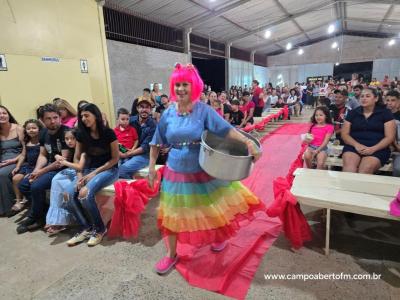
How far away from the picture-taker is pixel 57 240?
2600mm

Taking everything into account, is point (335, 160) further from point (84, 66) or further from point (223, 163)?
point (84, 66)

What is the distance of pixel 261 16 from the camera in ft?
35.5

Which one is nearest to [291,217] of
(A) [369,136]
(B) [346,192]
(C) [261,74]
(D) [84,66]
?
(B) [346,192]

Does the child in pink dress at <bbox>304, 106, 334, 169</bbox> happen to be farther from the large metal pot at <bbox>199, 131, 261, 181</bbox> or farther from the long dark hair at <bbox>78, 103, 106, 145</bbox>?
the long dark hair at <bbox>78, 103, 106, 145</bbox>

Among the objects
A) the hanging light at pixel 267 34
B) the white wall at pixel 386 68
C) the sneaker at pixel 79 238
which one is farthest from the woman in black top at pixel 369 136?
the white wall at pixel 386 68

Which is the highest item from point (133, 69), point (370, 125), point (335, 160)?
point (133, 69)

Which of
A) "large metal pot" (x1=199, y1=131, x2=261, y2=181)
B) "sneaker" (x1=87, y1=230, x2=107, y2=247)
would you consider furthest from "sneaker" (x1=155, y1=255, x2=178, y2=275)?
"large metal pot" (x1=199, y1=131, x2=261, y2=181)

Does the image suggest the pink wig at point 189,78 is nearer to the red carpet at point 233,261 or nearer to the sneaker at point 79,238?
the red carpet at point 233,261

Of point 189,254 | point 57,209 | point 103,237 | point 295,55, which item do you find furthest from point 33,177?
point 295,55

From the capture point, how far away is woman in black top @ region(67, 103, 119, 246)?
249cm

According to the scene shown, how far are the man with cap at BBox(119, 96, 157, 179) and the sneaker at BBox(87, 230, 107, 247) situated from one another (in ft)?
2.46

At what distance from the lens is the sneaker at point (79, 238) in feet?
8.14

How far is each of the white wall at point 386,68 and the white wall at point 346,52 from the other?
28 cm

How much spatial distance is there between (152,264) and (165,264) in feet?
0.49
